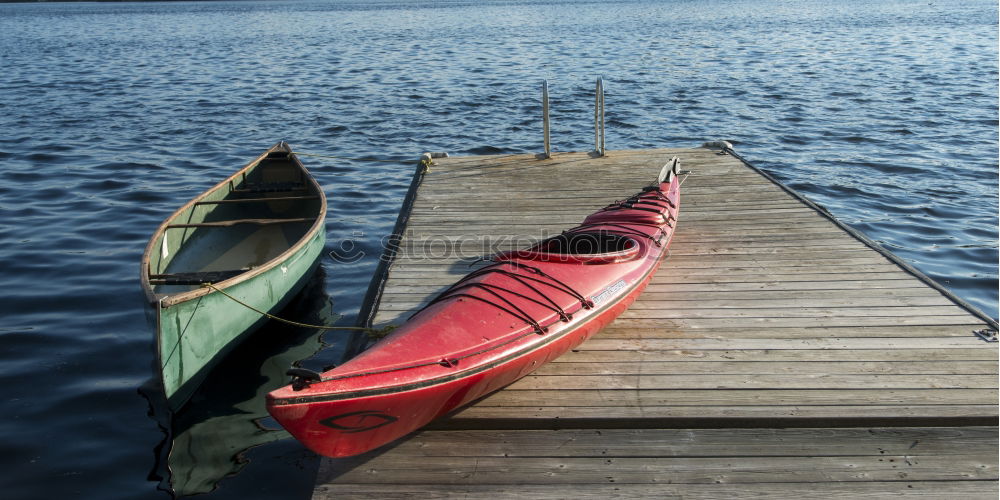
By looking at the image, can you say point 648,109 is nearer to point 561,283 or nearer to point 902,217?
point 902,217

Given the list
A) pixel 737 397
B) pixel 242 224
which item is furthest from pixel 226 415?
pixel 737 397

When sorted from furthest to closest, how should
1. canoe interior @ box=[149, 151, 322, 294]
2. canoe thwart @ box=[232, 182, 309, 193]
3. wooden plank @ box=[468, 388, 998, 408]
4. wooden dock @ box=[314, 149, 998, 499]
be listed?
canoe thwart @ box=[232, 182, 309, 193] → canoe interior @ box=[149, 151, 322, 294] → wooden plank @ box=[468, 388, 998, 408] → wooden dock @ box=[314, 149, 998, 499]

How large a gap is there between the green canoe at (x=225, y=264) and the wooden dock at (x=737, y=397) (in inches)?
48.9

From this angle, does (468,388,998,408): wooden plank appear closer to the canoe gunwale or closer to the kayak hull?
the kayak hull

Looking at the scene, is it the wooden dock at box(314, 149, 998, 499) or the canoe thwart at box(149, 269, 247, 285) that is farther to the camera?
the canoe thwart at box(149, 269, 247, 285)

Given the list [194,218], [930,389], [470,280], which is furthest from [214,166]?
[930,389]

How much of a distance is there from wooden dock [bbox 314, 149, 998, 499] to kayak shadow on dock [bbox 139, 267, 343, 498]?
139 centimetres

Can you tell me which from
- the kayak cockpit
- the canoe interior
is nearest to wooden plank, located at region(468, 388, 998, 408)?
the kayak cockpit

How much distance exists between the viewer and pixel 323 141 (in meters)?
19.0

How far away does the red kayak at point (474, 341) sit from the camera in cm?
442

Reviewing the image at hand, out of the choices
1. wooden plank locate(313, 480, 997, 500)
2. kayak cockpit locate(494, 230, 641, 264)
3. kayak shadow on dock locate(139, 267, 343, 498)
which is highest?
kayak cockpit locate(494, 230, 641, 264)

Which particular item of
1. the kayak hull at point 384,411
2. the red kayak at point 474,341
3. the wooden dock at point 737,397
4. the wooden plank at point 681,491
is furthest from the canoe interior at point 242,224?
the wooden plank at point 681,491

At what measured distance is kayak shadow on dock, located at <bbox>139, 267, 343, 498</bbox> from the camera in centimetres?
616

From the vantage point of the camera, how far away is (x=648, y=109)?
2281 cm
